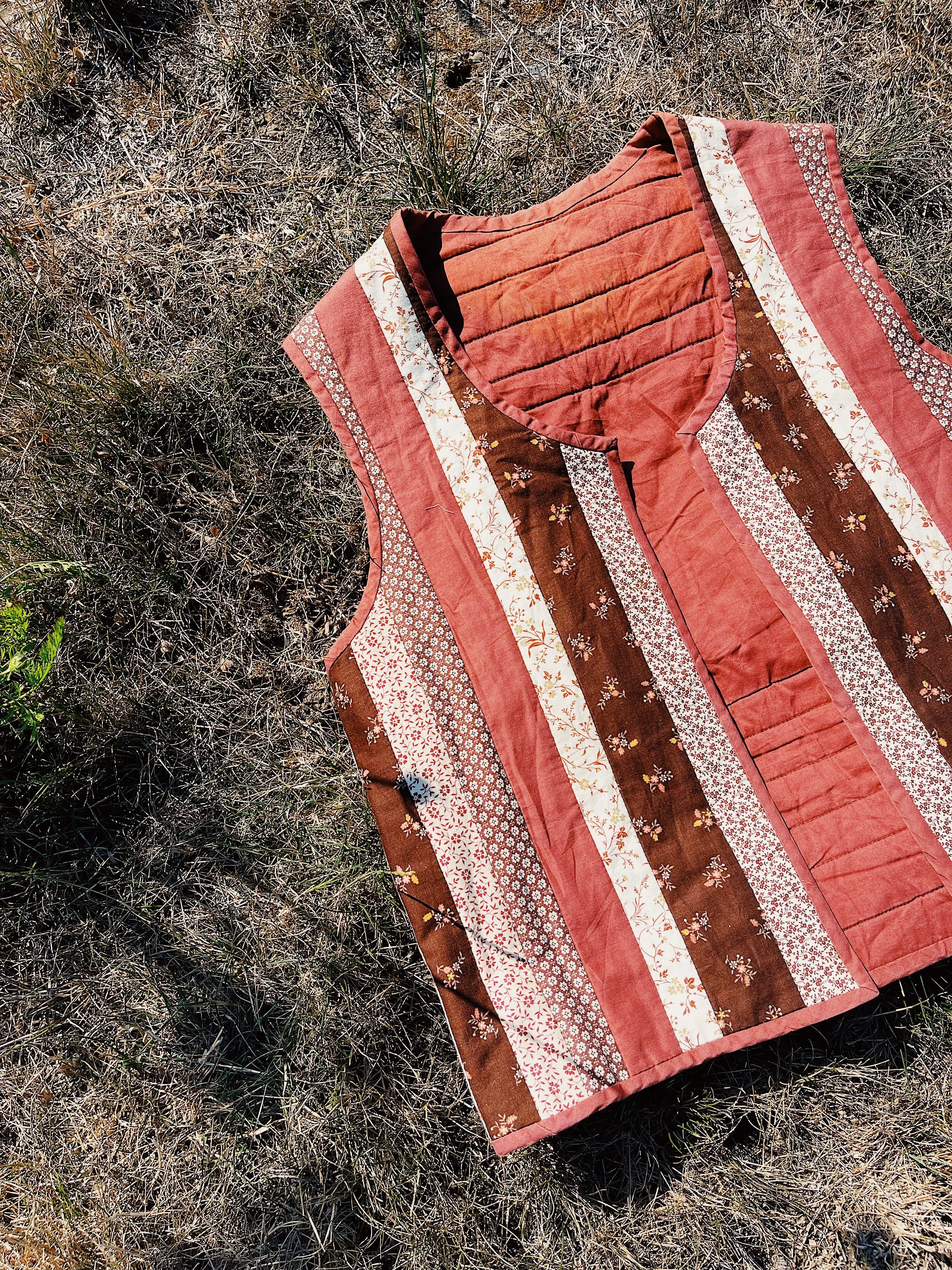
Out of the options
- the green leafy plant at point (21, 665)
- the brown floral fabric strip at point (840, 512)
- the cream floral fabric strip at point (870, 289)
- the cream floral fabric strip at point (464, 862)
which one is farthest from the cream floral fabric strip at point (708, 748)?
the green leafy plant at point (21, 665)

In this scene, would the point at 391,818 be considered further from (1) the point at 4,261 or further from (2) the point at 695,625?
(1) the point at 4,261

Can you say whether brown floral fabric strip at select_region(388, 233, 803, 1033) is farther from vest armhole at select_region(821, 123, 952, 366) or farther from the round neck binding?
vest armhole at select_region(821, 123, 952, 366)

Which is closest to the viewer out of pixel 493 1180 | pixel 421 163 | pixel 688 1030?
pixel 688 1030

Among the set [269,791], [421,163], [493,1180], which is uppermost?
[421,163]

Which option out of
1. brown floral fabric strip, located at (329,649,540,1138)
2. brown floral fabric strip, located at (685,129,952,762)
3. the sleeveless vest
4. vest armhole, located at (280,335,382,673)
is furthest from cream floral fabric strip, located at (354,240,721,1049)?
brown floral fabric strip, located at (685,129,952,762)

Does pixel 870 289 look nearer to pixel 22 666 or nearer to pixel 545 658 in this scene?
pixel 545 658

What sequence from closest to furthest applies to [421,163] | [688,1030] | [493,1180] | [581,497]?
1. [688,1030]
2. [581,497]
3. [493,1180]
4. [421,163]

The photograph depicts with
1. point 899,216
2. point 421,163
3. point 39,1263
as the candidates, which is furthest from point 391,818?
point 899,216
